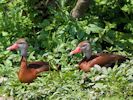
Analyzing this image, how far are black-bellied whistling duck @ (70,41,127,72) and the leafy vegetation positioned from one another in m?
0.14

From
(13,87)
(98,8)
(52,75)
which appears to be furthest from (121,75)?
(98,8)

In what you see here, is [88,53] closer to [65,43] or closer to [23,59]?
[65,43]

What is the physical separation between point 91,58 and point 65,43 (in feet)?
3.31

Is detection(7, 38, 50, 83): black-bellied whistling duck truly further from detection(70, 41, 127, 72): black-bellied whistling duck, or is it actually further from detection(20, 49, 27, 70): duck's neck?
detection(70, 41, 127, 72): black-bellied whistling duck

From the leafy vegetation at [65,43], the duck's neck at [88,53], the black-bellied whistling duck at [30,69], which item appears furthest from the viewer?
the duck's neck at [88,53]

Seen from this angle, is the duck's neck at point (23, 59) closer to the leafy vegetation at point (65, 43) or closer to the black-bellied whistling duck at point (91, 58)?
the leafy vegetation at point (65, 43)

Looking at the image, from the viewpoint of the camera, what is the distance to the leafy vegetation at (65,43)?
835cm

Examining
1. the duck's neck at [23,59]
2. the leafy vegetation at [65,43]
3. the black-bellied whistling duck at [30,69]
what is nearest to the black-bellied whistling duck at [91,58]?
the leafy vegetation at [65,43]

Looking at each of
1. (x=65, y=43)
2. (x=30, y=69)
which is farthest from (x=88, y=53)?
(x=30, y=69)

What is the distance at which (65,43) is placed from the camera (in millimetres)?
9984

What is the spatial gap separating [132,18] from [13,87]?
3.38m

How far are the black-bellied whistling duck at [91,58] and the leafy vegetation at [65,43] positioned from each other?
0.45 ft

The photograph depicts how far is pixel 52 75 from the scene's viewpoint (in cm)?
872

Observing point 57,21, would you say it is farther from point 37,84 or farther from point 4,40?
point 37,84
